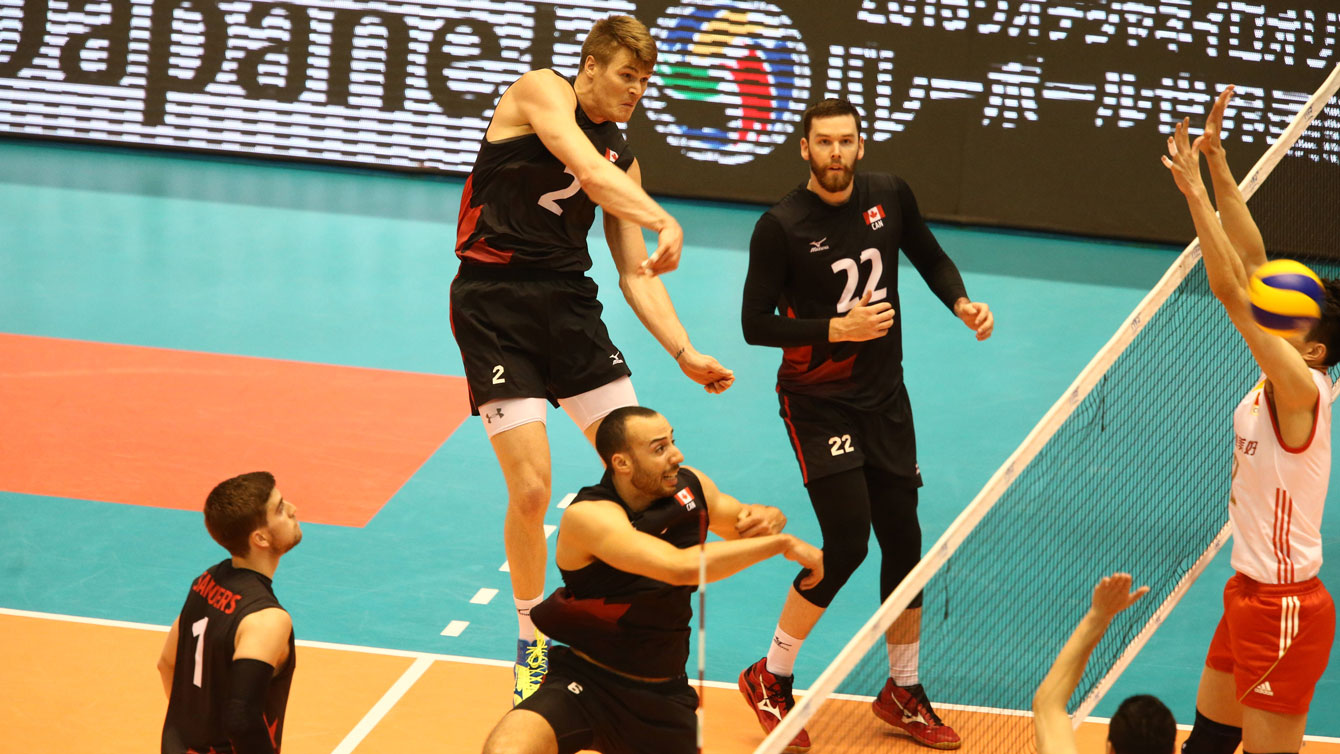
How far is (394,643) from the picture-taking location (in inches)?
263

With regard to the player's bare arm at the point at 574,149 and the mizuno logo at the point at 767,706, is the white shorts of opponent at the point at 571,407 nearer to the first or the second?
the player's bare arm at the point at 574,149

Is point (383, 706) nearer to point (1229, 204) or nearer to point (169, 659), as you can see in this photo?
point (169, 659)

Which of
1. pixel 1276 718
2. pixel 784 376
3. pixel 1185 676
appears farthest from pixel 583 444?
pixel 1276 718

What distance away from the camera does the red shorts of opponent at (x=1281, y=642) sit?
15.4 ft

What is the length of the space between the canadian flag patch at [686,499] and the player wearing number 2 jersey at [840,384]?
106 cm

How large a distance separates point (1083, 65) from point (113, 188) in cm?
992

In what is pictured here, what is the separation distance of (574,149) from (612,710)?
2082 millimetres

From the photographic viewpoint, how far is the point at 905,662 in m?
5.99

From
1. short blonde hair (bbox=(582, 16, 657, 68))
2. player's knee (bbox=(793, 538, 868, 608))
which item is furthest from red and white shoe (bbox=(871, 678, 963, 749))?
short blonde hair (bbox=(582, 16, 657, 68))

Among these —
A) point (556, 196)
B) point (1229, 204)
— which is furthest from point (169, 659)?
point (1229, 204)

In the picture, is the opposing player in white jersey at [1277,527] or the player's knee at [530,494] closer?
the opposing player in white jersey at [1277,527]

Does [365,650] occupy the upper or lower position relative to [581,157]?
lower

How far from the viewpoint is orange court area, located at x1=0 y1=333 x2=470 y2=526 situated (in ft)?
27.1

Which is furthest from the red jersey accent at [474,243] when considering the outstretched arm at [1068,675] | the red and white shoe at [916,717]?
the outstretched arm at [1068,675]
